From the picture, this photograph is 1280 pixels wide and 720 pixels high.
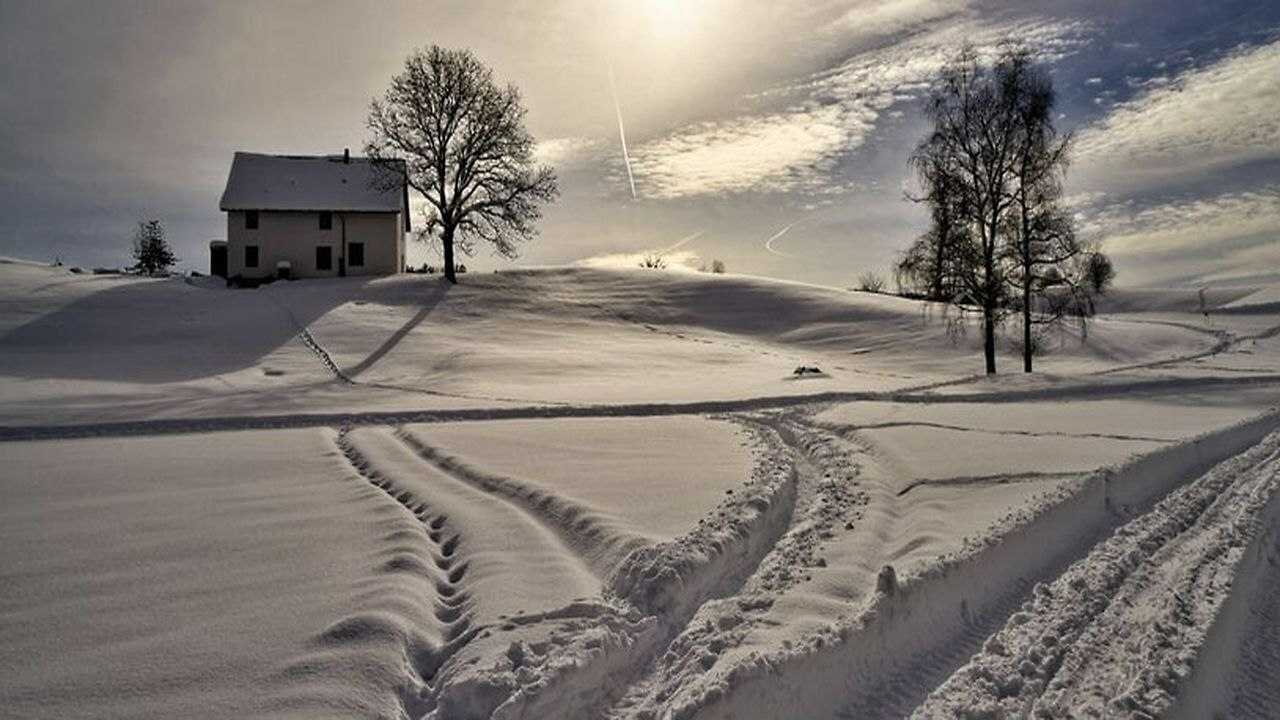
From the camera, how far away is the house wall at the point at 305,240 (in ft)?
138

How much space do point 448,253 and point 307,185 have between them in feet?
42.0

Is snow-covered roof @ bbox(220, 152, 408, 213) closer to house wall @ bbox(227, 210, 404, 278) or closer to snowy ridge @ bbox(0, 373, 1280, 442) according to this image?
house wall @ bbox(227, 210, 404, 278)

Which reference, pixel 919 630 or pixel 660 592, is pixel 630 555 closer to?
pixel 660 592

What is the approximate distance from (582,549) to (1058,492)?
4711mm

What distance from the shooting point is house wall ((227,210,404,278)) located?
41938 millimetres

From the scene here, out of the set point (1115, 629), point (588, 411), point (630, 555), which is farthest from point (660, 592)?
point (588, 411)

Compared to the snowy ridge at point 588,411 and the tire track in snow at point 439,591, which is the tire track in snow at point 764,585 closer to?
the tire track in snow at point 439,591

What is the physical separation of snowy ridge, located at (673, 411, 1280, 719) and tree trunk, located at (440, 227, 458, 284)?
33688 mm

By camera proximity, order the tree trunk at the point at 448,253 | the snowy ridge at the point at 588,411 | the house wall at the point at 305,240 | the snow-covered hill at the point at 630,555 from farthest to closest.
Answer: the house wall at the point at 305,240 → the tree trunk at the point at 448,253 → the snowy ridge at the point at 588,411 → the snow-covered hill at the point at 630,555

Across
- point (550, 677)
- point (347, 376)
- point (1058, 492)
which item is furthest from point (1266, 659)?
point (347, 376)

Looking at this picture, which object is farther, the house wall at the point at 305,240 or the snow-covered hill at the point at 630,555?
the house wall at the point at 305,240

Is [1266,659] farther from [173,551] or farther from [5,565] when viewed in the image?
[5,565]

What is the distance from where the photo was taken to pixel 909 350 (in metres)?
30.1

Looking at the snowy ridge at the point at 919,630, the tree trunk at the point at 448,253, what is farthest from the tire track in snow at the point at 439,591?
the tree trunk at the point at 448,253
